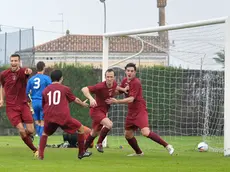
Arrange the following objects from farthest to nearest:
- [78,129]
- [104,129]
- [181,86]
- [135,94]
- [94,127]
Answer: [181,86], [104,129], [94,127], [135,94], [78,129]

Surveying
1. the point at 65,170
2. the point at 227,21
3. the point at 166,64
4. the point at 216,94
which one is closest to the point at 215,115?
the point at 216,94

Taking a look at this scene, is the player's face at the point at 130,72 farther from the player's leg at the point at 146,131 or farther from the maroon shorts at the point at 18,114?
the maroon shorts at the point at 18,114

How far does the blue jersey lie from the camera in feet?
63.1

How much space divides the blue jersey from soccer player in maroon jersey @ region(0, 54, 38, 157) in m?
2.45

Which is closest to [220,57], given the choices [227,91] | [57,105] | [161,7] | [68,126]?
[227,91]

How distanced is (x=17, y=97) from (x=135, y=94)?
2.61 metres

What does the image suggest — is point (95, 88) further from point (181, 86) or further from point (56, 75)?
point (181, 86)

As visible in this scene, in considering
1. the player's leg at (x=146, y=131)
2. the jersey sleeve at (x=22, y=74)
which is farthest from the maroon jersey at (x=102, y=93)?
the jersey sleeve at (x=22, y=74)

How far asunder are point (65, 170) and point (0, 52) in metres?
30.1

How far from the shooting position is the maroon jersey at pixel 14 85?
16.6 metres

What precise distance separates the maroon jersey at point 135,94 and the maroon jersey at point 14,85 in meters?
2.26

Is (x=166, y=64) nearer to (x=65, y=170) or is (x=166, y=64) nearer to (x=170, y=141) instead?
(x=170, y=141)

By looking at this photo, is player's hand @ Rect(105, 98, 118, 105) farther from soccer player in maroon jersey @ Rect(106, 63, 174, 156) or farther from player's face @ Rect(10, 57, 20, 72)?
player's face @ Rect(10, 57, 20, 72)

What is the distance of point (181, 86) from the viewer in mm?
25281
